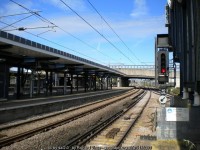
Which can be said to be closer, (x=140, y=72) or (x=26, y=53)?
(x=26, y=53)

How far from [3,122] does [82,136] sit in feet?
19.7

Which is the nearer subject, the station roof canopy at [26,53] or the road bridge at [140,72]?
the station roof canopy at [26,53]

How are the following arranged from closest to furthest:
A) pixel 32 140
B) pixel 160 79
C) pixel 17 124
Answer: pixel 160 79 < pixel 32 140 < pixel 17 124

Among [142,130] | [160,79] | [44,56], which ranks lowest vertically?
[142,130]

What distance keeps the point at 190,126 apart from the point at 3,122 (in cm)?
1120

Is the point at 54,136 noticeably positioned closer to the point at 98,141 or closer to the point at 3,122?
the point at 98,141

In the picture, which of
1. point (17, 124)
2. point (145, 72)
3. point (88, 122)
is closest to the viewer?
point (17, 124)

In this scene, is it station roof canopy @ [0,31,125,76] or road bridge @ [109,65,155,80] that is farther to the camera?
road bridge @ [109,65,155,80]

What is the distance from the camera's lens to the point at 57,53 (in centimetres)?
3120

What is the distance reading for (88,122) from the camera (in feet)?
63.6

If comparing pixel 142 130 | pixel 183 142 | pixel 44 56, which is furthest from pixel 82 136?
pixel 44 56

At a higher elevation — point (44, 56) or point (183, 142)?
point (44, 56)

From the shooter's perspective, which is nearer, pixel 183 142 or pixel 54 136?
pixel 183 142

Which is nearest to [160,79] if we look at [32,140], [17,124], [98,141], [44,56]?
[98,141]
